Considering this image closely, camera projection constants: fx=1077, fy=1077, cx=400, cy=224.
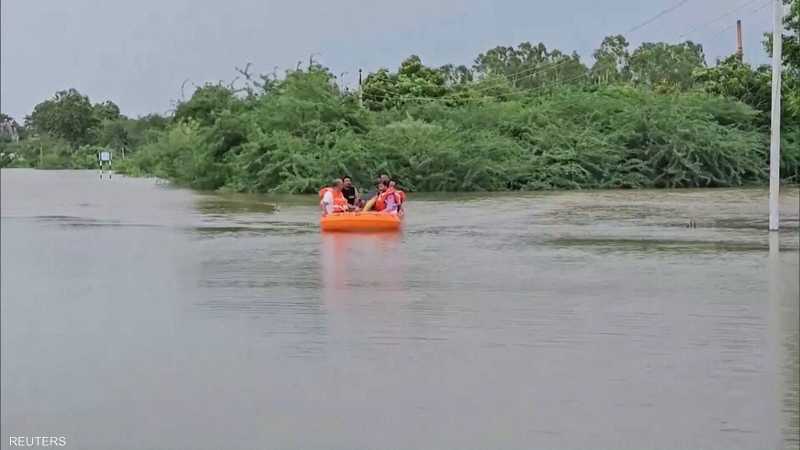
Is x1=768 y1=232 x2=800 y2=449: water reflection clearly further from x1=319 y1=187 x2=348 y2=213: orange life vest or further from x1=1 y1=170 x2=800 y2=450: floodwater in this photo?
x1=319 y1=187 x2=348 y2=213: orange life vest

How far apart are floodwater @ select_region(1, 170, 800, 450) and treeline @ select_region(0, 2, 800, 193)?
20.6m

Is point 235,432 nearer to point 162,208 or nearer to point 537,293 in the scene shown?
point 537,293

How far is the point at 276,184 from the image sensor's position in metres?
41.0

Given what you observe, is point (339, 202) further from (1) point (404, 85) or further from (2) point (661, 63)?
(2) point (661, 63)

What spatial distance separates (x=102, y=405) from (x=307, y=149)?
33.6 m

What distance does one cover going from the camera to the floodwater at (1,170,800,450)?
773 centimetres

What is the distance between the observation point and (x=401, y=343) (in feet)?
34.7

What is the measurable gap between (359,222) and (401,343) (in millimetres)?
12108

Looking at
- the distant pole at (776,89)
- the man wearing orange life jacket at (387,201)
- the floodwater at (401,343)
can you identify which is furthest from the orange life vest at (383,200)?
the distant pole at (776,89)

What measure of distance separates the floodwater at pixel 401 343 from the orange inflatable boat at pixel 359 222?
4.98 ft

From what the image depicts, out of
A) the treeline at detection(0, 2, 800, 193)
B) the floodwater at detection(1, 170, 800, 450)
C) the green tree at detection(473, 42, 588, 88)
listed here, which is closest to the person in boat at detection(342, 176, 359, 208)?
the floodwater at detection(1, 170, 800, 450)

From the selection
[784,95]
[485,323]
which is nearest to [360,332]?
[485,323]

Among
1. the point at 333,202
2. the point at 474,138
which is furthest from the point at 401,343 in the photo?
the point at 474,138

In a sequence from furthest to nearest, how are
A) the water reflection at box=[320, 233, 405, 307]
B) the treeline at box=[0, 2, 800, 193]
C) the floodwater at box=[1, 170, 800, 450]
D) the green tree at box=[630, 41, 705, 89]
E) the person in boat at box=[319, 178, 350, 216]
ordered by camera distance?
the green tree at box=[630, 41, 705, 89] → the treeline at box=[0, 2, 800, 193] → the person in boat at box=[319, 178, 350, 216] → the water reflection at box=[320, 233, 405, 307] → the floodwater at box=[1, 170, 800, 450]
